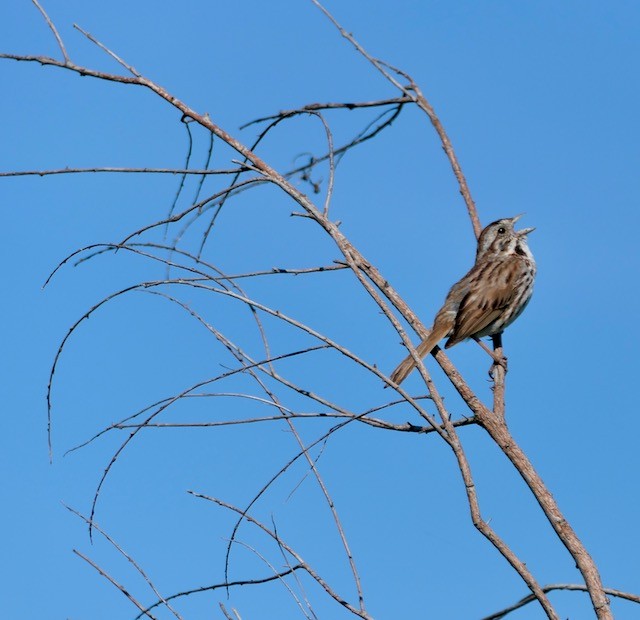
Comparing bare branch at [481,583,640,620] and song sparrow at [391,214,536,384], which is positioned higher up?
song sparrow at [391,214,536,384]

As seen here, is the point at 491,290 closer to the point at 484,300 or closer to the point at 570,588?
the point at 484,300

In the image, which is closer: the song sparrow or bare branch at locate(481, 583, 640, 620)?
bare branch at locate(481, 583, 640, 620)

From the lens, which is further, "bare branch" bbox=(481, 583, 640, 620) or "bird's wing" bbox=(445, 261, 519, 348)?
"bird's wing" bbox=(445, 261, 519, 348)

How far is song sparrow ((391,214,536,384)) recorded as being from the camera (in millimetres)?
7848

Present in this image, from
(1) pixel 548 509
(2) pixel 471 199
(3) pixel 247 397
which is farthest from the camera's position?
(2) pixel 471 199

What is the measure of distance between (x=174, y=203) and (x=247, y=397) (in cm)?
143

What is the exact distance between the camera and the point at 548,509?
4.00m

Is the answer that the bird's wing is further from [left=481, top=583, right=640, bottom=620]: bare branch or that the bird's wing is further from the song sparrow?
[left=481, top=583, right=640, bottom=620]: bare branch


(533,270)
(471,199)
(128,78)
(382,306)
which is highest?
(533,270)

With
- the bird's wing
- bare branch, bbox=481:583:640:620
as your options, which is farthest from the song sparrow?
bare branch, bbox=481:583:640:620

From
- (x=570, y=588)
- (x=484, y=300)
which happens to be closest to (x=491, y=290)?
(x=484, y=300)

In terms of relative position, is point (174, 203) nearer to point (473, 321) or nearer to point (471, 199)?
point (471, 199)

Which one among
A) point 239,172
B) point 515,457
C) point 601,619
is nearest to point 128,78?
point 239,172

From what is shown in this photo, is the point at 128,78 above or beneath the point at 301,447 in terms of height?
above
